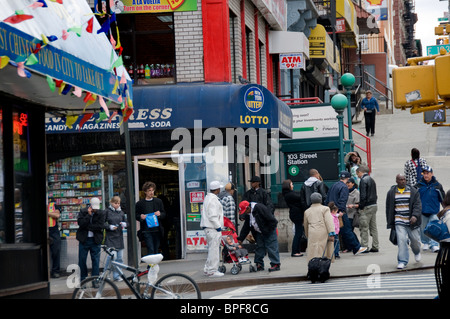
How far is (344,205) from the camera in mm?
18125

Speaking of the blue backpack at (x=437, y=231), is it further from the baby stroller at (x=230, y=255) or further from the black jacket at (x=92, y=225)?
the black jacket at (x=92, y=225)

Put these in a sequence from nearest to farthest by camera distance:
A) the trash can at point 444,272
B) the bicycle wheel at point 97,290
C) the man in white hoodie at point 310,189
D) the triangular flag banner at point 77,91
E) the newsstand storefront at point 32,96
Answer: the trash can at point 444,272 < the newsstand storefront at point 32,96 < the triangular flag banner at point 77,91 < the bicycle wheel at point 97,290 < the man in white hoodie at point 310,189

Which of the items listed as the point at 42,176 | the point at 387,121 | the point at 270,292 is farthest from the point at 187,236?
the point at 387,121

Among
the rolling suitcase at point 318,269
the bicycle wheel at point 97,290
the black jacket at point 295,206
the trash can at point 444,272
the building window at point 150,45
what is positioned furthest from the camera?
the building window at point 150,45

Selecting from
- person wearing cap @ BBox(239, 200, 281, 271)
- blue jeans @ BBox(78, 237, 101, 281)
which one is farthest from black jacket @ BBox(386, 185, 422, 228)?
blue jeans @ BBox(78, 237, 101, 281)

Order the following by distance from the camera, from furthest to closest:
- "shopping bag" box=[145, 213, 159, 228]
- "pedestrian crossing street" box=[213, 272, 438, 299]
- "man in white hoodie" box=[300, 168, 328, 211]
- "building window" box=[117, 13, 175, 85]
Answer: "building window" box=[117, 13, 175, 85] → "man in white hoodie" box=[300, 168, 328, 211] → "shopping bag" box=[145, 213, 159, 228] → "pedestrian crossing street" box=[213, 272, 438, 299]

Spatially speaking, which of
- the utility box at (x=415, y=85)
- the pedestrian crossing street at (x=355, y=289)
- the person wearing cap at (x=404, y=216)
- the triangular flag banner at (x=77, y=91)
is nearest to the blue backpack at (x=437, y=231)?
the pedestrian crossing street at (x=355, y=289)

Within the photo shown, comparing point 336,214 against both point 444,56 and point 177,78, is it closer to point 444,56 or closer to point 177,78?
point 177,78

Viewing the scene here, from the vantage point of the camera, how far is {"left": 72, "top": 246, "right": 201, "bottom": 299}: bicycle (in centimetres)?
1046

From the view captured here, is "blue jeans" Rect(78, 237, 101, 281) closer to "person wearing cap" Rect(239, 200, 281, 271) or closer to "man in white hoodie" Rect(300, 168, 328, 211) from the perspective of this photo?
"person wearing cap" Rect(239, 200, 281, 271)

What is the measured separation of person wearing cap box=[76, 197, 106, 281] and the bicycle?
A: 541 centimetres

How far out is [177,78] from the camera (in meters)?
19.5

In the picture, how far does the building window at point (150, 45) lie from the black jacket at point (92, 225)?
4483 millimetres

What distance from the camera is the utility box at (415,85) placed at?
395 inches
